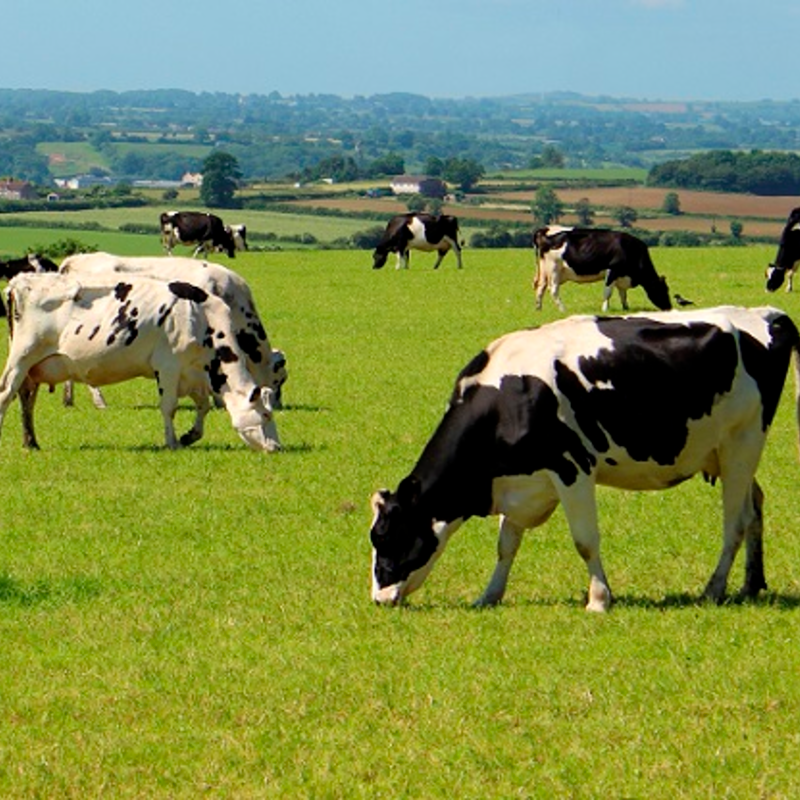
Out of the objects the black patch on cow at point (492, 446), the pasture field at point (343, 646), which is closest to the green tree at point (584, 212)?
the pasture field at point (343, 646)

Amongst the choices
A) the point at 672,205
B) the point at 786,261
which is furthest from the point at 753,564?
the point at 672,205

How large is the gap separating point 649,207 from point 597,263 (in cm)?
6650

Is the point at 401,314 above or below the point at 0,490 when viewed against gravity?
below

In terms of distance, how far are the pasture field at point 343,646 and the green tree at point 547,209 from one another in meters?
76.6

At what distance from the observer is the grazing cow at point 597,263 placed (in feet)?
121

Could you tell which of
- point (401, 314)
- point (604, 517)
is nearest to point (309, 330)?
point (401, 314)

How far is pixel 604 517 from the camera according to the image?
52.6 ft

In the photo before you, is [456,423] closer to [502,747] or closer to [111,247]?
[502,747]

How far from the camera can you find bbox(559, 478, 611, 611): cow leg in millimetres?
12070

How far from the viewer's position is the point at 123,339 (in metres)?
20.3

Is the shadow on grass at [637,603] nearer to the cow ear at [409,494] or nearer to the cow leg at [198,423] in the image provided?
the cow ear at [409,494]

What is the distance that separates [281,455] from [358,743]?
1070 cm

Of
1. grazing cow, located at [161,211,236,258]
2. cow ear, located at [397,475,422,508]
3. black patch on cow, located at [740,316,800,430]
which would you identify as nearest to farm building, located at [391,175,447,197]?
grazing cow, located at [161,211,236,258]

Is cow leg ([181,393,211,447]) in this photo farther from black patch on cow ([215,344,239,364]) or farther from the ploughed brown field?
the ploughed brown field
